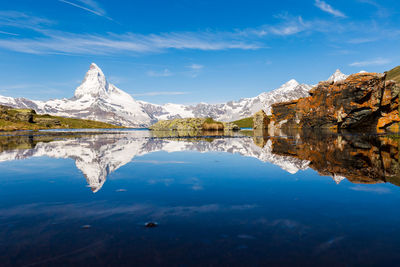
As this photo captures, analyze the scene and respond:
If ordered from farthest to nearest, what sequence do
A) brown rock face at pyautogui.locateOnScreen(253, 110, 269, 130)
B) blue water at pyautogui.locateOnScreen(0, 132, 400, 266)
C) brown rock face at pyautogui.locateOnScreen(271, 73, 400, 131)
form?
brown rock face at pyautogui.locateOnScreen(253, 110, 269, 130)
brown rock face at pyautogui.locateOnScreen(271, 73, 400, 131)
blue water at pyautogui.locateOnScreen(0, 132, 400, 266)

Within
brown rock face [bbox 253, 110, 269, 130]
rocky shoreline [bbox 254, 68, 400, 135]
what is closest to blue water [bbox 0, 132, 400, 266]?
rocky shoreline [bbox 254, 68, 400, 135]

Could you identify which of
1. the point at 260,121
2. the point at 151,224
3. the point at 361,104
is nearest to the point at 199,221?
the point at 151,224

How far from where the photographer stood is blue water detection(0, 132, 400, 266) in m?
4.87

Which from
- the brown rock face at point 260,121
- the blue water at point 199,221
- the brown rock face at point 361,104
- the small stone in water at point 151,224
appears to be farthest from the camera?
the brown rock face at point 260,121

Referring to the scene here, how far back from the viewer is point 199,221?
6734 millimetres

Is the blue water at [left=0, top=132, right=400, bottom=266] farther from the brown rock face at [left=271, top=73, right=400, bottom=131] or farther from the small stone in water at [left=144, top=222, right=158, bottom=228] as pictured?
the brown rock face at [left=271, top=73, right=400, bottom=131]

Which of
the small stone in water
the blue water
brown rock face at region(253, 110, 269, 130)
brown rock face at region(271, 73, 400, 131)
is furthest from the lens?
brown rock face at region(253, 110, 269, 130)

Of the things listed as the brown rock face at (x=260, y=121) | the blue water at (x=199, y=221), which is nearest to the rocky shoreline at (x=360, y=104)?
the brown rock face at (x=260, y=121)

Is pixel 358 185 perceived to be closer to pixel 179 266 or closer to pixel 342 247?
pixel 342 247

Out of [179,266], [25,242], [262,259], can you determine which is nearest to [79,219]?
[25,242]

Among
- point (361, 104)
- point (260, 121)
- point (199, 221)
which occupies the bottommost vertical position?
point (199, 221)

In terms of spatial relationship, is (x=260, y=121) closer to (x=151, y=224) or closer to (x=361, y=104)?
(x=361, y=104)

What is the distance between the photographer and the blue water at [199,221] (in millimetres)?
4867

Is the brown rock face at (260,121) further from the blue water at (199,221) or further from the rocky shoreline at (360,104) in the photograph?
the blue water at (199,221)
